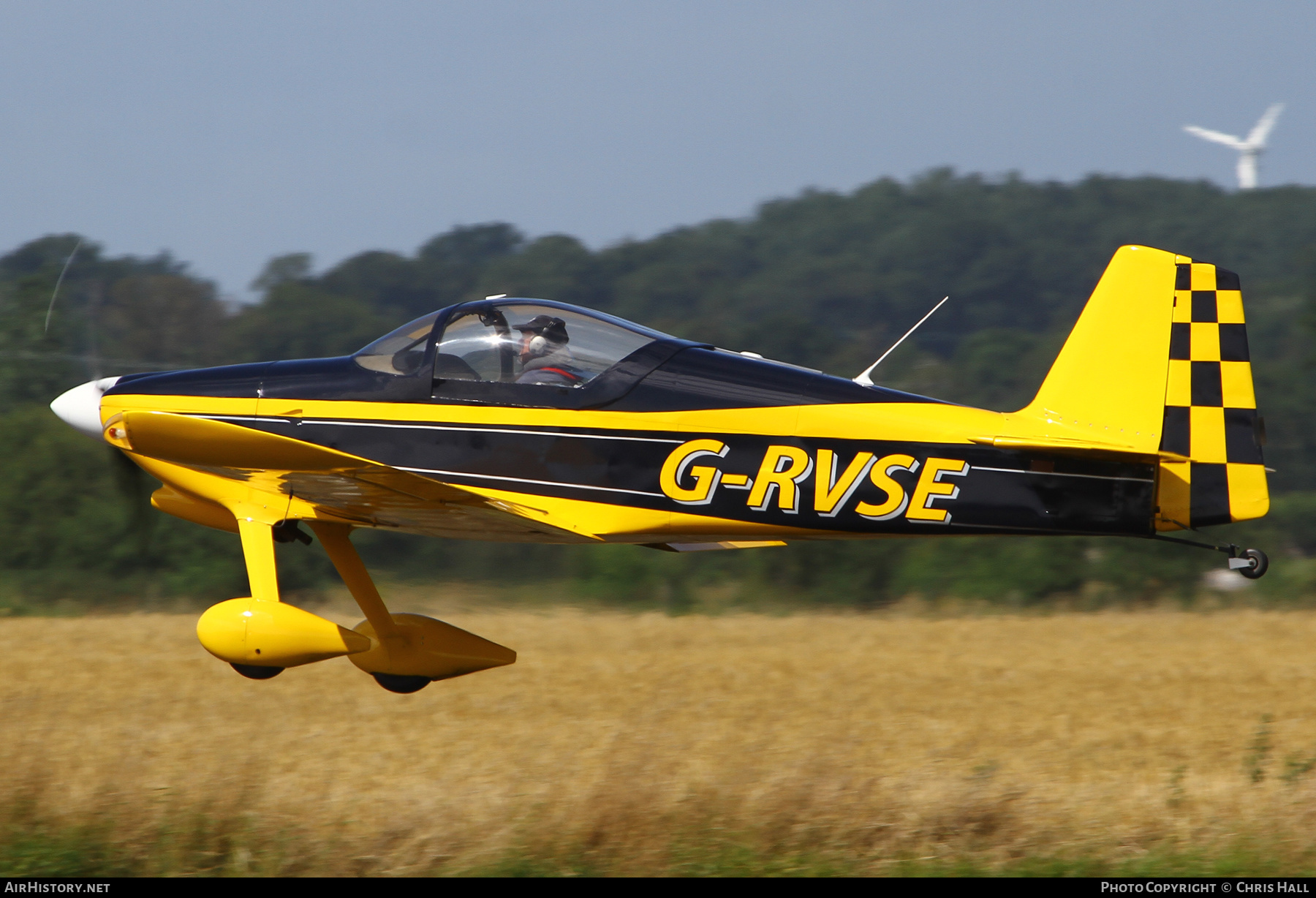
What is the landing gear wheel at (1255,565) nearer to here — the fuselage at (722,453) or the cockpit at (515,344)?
the fuselage at (722,453)

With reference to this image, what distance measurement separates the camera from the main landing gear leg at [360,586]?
747 centimetres

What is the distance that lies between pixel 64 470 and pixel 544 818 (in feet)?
55.4

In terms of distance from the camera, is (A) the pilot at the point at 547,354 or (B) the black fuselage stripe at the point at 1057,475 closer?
(B) the black fuselage stripe at the point at 1057,475

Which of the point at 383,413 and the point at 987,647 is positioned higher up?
the point at 383,413

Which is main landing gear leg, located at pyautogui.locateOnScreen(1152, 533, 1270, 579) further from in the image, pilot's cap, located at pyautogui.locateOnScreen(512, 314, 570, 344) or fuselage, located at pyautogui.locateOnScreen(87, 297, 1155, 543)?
pilot's cap, located at pyautogui.locateOnScreen(512, 314, 570, 344)

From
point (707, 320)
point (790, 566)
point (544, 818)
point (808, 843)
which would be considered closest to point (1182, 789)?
point (808, 843)

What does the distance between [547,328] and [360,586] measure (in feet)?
6.35

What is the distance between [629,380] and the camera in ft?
22.3

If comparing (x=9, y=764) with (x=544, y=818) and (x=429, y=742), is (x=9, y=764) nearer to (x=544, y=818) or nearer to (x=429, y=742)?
(x=429, y=742)

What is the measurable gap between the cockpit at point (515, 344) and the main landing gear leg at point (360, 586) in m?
1.07

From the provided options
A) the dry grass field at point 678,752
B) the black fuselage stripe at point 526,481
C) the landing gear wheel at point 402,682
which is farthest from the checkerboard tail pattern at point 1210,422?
the landing gear wheel at point 402,682

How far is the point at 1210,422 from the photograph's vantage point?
6496 millimetres

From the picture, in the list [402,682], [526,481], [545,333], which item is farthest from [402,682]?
[545,333]

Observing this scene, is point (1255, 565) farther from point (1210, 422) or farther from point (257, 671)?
point (257, 671)
